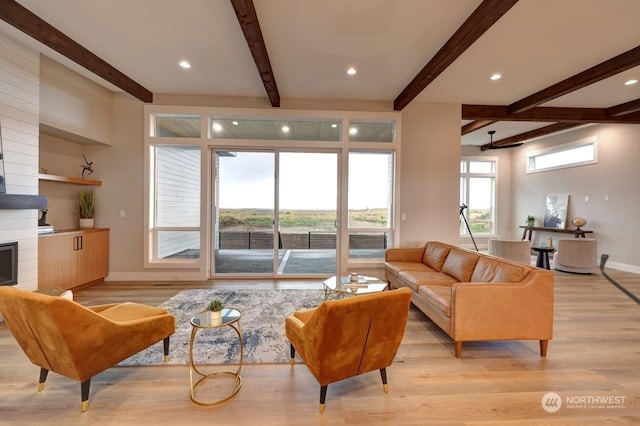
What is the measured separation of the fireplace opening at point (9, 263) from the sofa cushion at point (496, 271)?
17.4 ft

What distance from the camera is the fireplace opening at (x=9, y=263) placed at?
2.90 metres

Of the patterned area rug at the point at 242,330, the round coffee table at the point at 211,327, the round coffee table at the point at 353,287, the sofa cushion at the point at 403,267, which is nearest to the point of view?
the round coffee table at the point at 211,327

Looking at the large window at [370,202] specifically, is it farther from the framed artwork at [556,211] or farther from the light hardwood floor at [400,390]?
the framed artwork at [556,211]

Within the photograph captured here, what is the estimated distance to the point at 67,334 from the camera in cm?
155

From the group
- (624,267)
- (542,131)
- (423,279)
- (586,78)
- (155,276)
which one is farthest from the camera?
(542,131)

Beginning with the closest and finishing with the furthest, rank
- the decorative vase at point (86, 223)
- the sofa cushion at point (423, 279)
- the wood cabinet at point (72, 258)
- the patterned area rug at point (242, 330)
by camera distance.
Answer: the patterned area rug at point (242, 330) < the sofa cushion at point (423, 279) < the wood cabinet at point (72, 258) < the decorative vase at point (86, 223)

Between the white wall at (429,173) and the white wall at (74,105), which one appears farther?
the white wall at (429,173)

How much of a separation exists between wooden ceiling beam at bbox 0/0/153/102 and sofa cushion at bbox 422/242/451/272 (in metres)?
5.38

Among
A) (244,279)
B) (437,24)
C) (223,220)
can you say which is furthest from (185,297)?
(437,24)

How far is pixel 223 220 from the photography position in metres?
4.77

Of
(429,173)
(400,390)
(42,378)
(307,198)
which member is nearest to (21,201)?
(42,378)

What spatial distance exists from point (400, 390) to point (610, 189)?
7.35 m

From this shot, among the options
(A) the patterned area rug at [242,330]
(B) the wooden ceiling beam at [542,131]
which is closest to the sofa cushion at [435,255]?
(A) the patterned area rug at [242,330]

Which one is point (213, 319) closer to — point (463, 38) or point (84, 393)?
point (84, 393)
